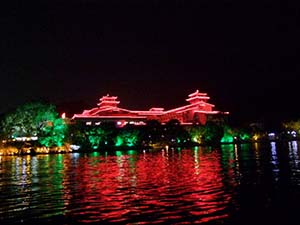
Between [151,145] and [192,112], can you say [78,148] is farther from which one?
[192,112]

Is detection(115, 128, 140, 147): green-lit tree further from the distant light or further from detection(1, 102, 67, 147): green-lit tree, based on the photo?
detection(1, 102, 67, 147): green-lit tree

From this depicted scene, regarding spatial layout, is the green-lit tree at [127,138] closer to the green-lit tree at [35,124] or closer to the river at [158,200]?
the green-lit tree at [35,124]

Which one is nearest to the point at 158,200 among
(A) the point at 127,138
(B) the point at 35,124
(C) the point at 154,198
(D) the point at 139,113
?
(C) the point at 154,198

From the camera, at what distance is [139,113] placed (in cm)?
14375

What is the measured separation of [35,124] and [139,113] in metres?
60.7

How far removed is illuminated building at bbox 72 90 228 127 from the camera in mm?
132625

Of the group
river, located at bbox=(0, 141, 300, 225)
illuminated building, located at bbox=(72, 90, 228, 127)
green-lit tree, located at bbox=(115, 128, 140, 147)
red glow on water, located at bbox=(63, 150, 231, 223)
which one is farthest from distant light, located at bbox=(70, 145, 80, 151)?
red glow on water, located at bbox=(63, 150, 231, 223)

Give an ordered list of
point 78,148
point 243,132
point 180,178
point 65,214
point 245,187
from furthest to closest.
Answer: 1. point 243,132
2. point 78,148
3. point 180,178
4. point 245,187
5. point 65,214

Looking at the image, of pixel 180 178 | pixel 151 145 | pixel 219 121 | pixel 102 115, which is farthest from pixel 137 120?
pixel 180 178

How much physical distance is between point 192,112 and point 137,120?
18972 mm

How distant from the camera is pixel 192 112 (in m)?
144

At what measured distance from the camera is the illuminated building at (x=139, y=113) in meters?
133

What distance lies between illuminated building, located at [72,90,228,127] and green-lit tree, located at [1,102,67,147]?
122ft

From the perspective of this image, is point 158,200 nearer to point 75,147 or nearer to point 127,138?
point 75,147
